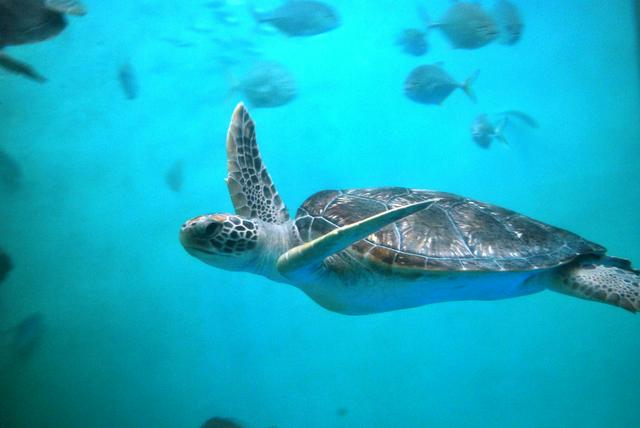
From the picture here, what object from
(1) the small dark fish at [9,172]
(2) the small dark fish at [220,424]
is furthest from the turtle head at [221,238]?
(1) the small dark fish at [9,172]

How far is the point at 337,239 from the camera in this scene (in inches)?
81.8

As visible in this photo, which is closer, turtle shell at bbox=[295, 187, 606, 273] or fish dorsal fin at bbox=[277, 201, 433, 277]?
fish dorsal fin at bbox=[277, 201, 433, 277]

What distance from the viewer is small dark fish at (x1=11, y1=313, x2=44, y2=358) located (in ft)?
29.5

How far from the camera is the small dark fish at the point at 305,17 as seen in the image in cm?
688

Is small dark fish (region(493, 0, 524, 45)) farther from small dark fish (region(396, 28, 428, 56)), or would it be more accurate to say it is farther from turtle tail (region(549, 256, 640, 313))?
turtle tail (region(549, 256, 640, 313))

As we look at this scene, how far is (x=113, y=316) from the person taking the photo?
11445 mm

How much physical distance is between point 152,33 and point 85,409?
9926 mm

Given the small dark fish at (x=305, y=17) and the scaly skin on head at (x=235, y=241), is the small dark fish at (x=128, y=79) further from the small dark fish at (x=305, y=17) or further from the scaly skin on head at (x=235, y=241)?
the scaly skin on head at (x=235, y=241)

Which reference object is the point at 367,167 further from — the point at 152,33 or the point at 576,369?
the point at 576,369

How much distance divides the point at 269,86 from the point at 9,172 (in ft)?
25.7

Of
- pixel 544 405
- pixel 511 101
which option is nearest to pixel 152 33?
pixel 511 101

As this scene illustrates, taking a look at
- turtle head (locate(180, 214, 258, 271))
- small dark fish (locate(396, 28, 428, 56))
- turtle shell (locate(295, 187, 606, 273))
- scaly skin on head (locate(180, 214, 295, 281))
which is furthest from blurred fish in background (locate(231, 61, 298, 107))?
turtle head (locate(180, 214, 258, 271))

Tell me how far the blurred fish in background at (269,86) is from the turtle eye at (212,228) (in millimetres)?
5279

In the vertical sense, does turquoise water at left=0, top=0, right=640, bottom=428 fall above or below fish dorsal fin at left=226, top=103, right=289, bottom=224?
below
